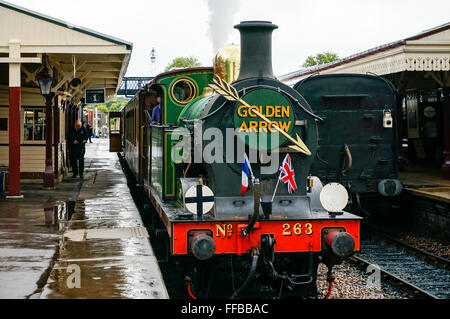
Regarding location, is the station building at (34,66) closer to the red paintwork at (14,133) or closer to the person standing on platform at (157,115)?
the red paintwork at (14,133)

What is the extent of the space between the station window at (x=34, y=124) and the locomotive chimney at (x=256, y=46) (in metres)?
9.93

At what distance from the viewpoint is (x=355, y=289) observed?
24.1 feet

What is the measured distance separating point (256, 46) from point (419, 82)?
42.8ft

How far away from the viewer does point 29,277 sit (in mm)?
6184

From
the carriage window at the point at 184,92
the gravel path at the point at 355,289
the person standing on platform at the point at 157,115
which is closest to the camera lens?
the gravel path at the point at 355,289

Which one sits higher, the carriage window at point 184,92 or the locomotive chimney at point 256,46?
the locomotive chimney at point 256,46

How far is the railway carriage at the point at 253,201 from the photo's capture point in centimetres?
585

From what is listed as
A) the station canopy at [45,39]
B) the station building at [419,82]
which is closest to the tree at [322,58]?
the station building at [419,82]

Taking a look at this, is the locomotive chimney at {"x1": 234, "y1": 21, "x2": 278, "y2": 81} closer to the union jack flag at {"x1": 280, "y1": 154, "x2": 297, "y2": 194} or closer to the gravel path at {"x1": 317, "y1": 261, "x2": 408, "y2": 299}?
the union jack flag at {"x1": 280, "y1": 154, "x2": 297, "y2": 194}

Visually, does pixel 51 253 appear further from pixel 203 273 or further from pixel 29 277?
pixel 203 273

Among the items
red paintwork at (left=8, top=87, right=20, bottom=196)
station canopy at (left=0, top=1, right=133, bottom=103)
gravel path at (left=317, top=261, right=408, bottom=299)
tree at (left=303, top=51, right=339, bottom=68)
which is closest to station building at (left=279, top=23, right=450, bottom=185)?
station canopy at (left=0, top=1, right=133, bottom=103)

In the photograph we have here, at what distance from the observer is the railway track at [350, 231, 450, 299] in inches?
294
